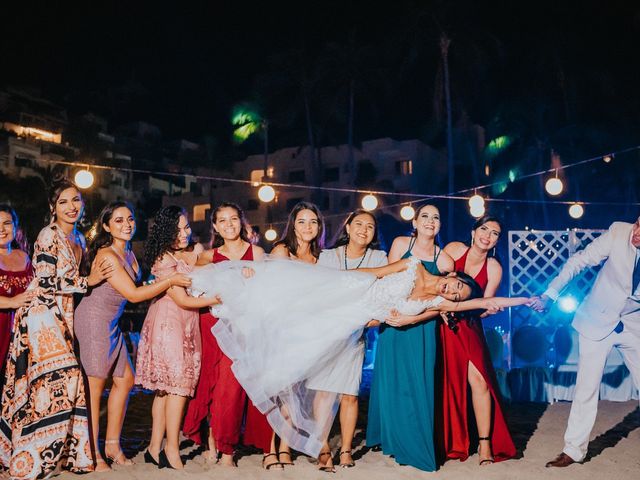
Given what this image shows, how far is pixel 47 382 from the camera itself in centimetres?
402

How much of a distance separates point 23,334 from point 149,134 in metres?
45.4

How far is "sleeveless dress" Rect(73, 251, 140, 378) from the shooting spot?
427 cm

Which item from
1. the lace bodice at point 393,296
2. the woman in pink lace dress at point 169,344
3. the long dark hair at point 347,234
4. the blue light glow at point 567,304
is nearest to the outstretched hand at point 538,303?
the lace bodice at point 393,296

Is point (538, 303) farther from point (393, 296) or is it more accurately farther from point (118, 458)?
point (118, 458)

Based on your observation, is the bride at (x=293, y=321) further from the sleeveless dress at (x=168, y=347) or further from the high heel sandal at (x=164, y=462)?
the high heel sandal at (x=164, y=462)

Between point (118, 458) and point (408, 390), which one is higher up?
point (408, 390)

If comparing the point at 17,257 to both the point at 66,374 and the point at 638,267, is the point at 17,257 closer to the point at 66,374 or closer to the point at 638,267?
the point at 66,374

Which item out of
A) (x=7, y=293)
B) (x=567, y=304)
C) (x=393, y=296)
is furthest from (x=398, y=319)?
(x=567, y=304)

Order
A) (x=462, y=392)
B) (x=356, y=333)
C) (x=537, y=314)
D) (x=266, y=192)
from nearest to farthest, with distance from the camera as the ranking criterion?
(x=356, y=333) → (x=462, y=392) → (x=537, y=314) → (x=266, y=192)

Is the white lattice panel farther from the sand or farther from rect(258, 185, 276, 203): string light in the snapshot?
rect(258, 185, 276, 203): string light

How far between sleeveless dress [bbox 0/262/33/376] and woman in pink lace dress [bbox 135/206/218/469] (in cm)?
104

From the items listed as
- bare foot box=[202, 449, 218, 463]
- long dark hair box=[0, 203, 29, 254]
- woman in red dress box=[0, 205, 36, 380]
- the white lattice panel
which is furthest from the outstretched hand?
long dark hair box=[0, 203, 29, 254]

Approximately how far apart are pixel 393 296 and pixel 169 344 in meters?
1.72

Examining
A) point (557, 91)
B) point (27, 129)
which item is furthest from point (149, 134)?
point (557, 91)
